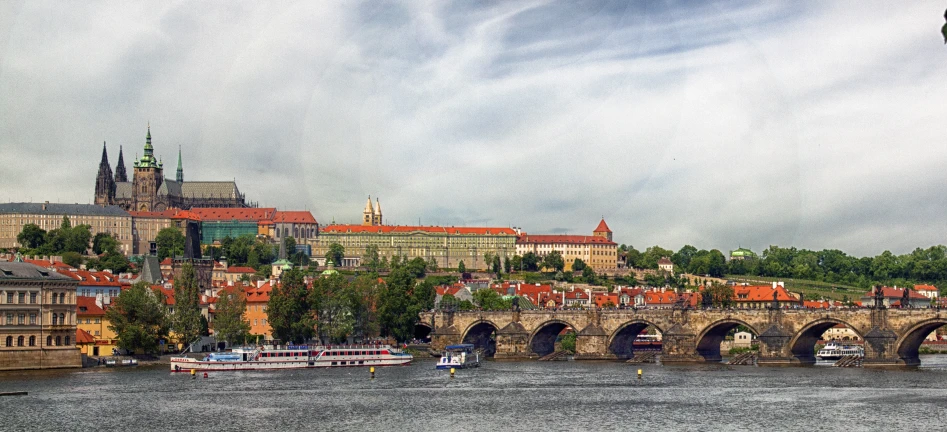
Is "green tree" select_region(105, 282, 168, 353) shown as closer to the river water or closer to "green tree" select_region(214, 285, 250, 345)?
the river water

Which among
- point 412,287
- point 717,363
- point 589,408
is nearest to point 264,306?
point 412,287

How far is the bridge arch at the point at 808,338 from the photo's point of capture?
8694 cm

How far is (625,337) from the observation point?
3942 inches

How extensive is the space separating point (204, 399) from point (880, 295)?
155ft

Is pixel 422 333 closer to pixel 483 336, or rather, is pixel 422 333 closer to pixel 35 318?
pixel 483 336

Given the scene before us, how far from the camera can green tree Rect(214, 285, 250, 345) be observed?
93.8 metres

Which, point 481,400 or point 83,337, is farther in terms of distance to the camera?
point 83,337

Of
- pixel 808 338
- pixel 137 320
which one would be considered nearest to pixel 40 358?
pixel 137 320


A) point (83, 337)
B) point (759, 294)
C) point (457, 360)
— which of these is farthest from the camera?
point (759, 294)

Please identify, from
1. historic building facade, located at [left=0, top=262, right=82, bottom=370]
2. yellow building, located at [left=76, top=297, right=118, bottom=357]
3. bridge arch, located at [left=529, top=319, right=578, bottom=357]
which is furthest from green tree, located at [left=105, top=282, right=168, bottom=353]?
bridge arch, located at [left=529, top=319, right=578, bottom=357]

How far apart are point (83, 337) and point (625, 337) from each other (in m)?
41.3

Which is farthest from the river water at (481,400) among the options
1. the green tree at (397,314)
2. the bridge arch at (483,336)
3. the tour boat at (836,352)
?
the bridge arch at (483,336)

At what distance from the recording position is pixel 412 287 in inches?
4417

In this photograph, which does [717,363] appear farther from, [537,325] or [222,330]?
[222,330]
